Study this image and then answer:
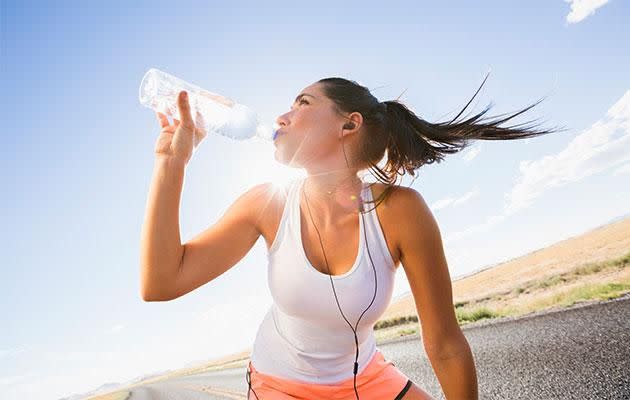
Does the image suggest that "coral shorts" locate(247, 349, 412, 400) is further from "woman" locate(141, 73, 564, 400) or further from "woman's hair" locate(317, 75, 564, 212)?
"woman's hair" locate(317, 75, 564, 212)

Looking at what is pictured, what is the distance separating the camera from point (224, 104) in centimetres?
390

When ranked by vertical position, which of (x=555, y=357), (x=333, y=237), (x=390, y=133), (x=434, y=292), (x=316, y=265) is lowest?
(x=555, y=357)

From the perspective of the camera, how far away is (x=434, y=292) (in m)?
2.09

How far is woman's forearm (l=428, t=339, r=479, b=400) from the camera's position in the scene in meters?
2.02

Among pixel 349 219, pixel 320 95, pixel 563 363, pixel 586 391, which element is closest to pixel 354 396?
pixel 349 219

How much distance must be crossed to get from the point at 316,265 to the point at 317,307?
9.1 inches

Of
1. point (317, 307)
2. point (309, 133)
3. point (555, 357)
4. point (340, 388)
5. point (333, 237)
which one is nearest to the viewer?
point (317, 307)

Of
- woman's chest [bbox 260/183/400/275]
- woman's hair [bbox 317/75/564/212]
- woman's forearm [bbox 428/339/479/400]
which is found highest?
woman's hair [bbox 317/75/564/212]

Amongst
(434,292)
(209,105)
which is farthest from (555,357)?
(209,105)

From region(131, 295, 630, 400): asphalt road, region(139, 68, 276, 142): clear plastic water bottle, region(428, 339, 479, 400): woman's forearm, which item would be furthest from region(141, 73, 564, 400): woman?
region(139, 68, 276, 142): clear plastic water bottle

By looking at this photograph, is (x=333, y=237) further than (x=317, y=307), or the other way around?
(x=333, y=237)

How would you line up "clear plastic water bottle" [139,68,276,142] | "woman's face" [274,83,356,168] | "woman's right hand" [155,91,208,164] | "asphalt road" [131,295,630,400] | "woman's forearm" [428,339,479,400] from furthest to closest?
"asphalt road" [131,295,630,400] → "clear plastic water bottle" [139,68,276,142] → "woman's face" [274,83,356,168] → "woman's right hand" [155,91,208,164] → "woman's forearm" [428,339,479,400]

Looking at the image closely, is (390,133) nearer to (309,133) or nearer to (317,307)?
(309,133)

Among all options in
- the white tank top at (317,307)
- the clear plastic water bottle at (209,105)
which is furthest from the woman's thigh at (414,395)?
the clear plastic water bottle at (209,105)
